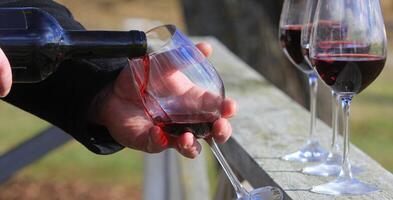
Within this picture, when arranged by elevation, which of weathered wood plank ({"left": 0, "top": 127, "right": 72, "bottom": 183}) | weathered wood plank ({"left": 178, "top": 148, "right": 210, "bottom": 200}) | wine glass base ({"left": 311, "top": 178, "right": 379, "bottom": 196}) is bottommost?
weathered wood plank ({"left": 178, "top": 148, "right": 210, "bottom": 200})

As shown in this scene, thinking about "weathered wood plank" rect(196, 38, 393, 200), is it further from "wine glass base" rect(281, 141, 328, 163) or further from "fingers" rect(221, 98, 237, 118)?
"fingers" rect(221, 98, 237, 118)

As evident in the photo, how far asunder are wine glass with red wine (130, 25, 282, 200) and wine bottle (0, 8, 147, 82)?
93 mm

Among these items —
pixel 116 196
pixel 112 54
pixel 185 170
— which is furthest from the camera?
pixel 116 196

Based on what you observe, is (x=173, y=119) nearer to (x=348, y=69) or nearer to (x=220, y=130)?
(x=220, y=130)

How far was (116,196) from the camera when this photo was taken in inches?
359

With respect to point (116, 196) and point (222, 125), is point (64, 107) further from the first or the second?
point (116, 196)

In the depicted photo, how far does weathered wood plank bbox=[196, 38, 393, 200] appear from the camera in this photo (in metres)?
2.39

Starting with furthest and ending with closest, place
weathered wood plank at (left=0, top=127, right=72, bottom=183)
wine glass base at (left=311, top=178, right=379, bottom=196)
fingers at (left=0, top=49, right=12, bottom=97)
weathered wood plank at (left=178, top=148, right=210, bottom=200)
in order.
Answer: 1. weathered wood plank at (left=0, top=127, right=72, bottom=183)
2. weathered wood plank at (left=178, top=148, right=210, bottom=200)
3. wine glass base at (left=311, top=178, right=379, bottom=196)
4. fingers at (left=0, top=49, right=12, bottom=97)

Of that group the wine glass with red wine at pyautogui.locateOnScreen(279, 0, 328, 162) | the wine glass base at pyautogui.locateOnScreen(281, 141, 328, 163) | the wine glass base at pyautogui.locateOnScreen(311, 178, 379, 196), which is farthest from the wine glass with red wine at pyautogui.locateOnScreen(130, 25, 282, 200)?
the wine glass with red wine at pyautogui.locateOnScreen(279, 0, 328, 162)

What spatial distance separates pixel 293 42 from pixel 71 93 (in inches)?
26.5

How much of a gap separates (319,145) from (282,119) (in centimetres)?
49

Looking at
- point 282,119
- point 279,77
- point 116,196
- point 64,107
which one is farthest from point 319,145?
point 116,196

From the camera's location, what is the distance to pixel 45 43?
2127 millimetres

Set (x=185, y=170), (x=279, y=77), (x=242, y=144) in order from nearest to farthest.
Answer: (x=242, y=144) → (x=185, y=170) → (x=279, y=77)
